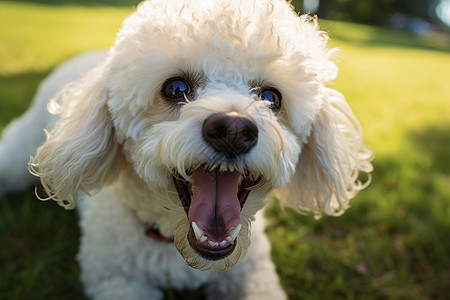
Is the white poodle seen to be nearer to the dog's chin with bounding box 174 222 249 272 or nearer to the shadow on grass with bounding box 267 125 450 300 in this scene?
the dog's chin with bounding box 174 222 249 272

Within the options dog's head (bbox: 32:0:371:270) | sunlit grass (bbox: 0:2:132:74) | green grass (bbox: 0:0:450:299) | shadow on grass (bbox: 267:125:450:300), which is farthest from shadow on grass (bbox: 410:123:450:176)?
sunlit grass (bbox: 0:2:132:74)

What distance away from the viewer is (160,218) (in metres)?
1.69

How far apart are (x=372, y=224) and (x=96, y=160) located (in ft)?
6.11

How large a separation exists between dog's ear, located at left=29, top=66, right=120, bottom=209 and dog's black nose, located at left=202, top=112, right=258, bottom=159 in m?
A: 0.60

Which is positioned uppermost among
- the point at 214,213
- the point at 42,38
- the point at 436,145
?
the point at 214,213

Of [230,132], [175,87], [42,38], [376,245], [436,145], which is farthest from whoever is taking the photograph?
[42,38]

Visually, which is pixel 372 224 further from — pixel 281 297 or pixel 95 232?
pixel 95 232

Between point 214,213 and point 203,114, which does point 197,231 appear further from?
point 203,114

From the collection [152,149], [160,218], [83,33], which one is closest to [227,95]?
[152,149]

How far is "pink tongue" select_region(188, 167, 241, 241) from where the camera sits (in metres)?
1.36

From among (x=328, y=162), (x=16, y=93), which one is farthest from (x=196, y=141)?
(x=16, y=93)

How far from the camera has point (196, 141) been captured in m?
1.23

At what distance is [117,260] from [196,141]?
34.1 inches

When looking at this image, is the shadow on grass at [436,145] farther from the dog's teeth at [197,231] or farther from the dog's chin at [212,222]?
the dog's teeth at [197,231]
